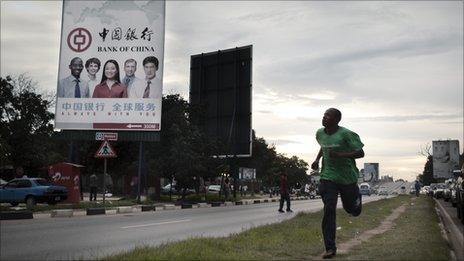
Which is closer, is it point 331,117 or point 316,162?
point 331,117

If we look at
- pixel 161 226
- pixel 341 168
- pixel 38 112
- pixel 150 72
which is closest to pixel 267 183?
pixel 38 112

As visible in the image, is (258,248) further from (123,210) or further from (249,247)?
(123,210)

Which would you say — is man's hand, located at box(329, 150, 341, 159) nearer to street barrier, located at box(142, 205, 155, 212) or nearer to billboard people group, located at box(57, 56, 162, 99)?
street barrier, located at box(142, 205, 155, 212)

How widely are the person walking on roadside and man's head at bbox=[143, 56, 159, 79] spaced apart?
1775 centimetres

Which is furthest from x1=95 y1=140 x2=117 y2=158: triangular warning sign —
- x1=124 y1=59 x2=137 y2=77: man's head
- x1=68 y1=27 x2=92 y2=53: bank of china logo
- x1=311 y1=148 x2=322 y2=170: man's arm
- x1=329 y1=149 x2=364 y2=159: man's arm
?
x1=329 y1=149 x2=364 y2=159: man's arm

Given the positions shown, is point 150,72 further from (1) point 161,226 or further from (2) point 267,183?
(2) point 267,183

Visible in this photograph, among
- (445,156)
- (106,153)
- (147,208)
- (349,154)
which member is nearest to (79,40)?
(106,153)

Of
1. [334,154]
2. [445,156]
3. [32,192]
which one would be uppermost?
[445,156]

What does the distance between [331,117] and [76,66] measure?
62.7 ft

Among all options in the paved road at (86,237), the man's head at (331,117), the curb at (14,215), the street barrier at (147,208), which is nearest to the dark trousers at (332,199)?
the man's head at (331,117)

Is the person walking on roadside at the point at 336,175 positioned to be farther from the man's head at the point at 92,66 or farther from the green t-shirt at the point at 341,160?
the man's head at the point at 92,66

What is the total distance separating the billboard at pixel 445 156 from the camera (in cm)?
3684

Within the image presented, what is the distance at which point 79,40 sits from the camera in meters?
24.0

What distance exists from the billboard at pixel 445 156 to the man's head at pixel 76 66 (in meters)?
25.2
